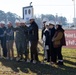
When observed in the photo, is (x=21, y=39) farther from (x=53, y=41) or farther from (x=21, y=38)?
(x=53, y=41)

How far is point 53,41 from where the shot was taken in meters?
13.9

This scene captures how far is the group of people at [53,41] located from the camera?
13711 millimetres

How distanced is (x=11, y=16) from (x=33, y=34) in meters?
73.1

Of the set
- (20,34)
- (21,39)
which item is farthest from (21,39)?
(20,34)

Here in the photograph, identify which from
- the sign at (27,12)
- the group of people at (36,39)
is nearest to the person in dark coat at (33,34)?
the group of people at (36,39)

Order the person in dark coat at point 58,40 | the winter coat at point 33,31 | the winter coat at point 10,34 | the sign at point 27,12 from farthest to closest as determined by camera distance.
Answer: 1. the sign at point 27,12
2. the winter coat at point 10,34
3. the winter coat at point 33,31
4. the person in dark coat at point 58,40

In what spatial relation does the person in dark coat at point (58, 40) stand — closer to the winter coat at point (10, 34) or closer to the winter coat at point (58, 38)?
the winter coat at point (58, 38)

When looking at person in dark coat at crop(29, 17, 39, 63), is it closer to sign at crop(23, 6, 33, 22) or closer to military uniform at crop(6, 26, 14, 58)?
military uniform at crop(6, 26, 14, 58)

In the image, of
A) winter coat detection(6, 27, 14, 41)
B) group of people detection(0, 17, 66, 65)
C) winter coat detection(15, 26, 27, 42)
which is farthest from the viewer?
winter coat detection(6, 27, 14, 41)

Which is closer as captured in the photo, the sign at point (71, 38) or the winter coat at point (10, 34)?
the winter coat at point (10, 34)

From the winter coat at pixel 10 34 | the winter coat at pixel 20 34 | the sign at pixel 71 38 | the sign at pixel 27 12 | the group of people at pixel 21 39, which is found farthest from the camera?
the sign at pixel 71 38

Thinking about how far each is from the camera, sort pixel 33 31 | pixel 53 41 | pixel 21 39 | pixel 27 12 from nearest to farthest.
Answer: pixel 53 41, pixel 33 31, pixel 21 39, pixel 27 12

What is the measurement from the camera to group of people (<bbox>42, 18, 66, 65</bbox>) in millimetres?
13711

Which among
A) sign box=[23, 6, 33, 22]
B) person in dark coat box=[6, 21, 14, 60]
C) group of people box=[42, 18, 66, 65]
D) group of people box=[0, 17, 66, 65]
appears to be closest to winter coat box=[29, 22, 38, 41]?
group of people box=[0, 17, 66, 65]
